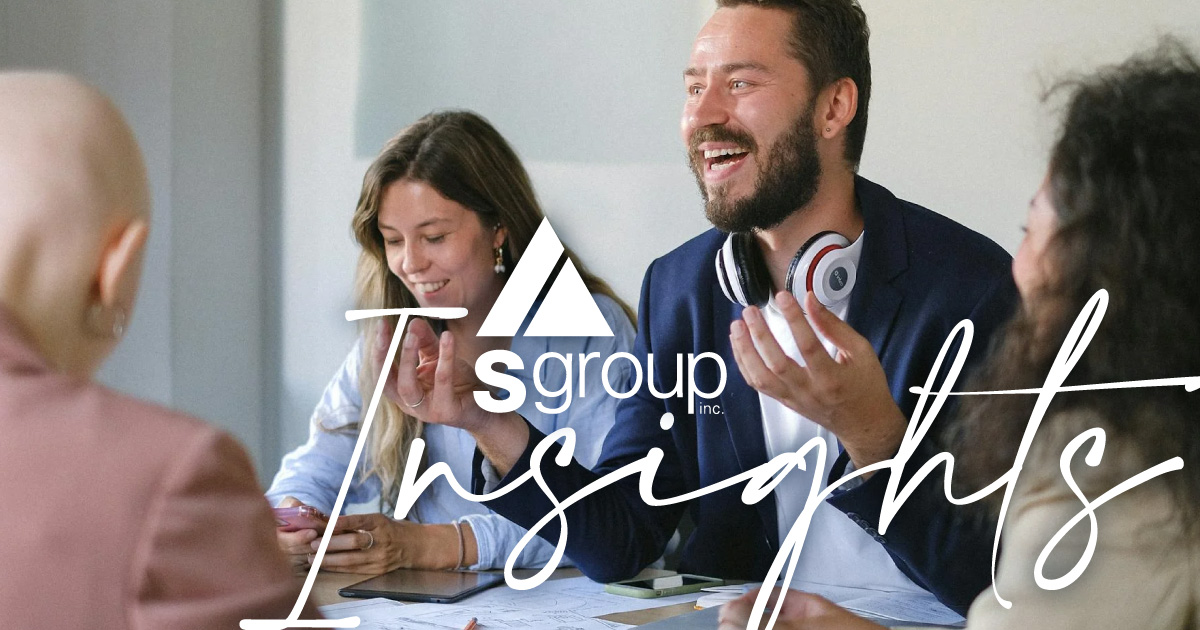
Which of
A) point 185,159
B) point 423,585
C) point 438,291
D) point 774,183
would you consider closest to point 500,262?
point 438,291

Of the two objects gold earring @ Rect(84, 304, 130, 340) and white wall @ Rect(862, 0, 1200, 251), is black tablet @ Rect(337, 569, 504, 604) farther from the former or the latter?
white wall @ Rect(862, 0, 1200, 251)

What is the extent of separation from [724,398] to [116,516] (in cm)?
126

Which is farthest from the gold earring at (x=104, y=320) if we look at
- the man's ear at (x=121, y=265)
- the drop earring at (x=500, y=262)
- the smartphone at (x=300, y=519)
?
the drop earring at (x=500, y=262)

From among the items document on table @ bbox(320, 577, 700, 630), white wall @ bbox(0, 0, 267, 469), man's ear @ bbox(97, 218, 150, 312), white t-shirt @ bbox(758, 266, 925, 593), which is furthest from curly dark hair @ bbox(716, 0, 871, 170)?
white wall @ bbox(0, 0, 267, 469)

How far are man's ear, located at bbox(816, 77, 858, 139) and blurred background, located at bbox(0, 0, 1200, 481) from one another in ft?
0.51

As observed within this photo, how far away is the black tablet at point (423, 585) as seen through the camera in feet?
5.11

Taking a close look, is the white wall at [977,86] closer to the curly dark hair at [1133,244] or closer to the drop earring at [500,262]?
the drop earring at [500,262]

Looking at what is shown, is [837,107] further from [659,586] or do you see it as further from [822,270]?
[659,586]

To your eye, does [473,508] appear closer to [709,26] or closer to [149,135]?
[709,26]

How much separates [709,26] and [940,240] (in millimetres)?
577

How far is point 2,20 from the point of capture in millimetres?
2918

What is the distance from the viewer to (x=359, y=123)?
3.04 metres

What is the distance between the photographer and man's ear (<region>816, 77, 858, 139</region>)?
6.68 ft

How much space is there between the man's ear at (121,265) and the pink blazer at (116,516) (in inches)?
2.7
